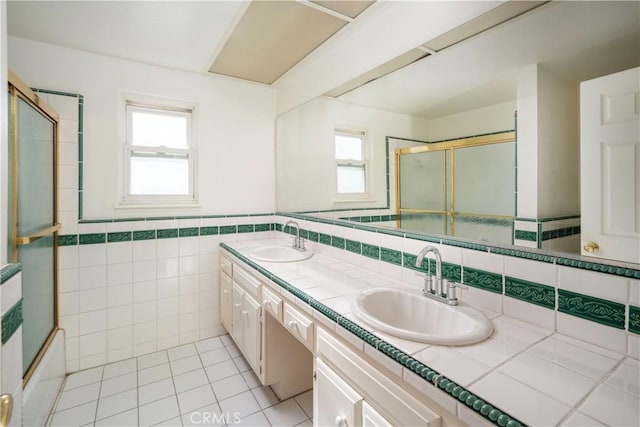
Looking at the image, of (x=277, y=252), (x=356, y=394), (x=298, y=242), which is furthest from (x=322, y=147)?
(x=356, y=394)

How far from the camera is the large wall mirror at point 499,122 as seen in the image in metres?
0.95

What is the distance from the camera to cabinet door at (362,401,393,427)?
34.4 inches

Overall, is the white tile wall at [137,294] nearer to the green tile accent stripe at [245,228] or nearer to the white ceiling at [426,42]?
the green tile accent stripe at [245,228]

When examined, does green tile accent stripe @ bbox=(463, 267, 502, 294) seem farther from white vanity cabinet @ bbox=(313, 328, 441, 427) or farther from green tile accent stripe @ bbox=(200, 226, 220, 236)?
green tile accent stripe @ bbox=(200, 226, 220, 236)

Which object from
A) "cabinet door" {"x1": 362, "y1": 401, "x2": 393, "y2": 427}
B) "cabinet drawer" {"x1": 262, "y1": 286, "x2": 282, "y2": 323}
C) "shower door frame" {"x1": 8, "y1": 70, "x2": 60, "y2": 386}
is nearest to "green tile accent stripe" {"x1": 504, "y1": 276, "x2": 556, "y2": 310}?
"cabinet door" {"x1": 362, "y1": 401, "x2": 393, "y2": 427}

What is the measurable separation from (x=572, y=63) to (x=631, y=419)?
0.98 metres

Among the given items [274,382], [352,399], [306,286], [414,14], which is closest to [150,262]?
[274,382]

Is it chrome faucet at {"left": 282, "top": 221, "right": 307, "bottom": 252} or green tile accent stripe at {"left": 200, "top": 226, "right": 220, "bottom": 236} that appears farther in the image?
green tile accent stripe at {"left": 200, "top": 226, "right": 220, "bottom": 236}

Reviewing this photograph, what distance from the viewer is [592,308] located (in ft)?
2.94

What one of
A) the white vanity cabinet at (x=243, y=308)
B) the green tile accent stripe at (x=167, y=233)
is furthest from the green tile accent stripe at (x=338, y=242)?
the green tile accent stripe at (x=167, y=233)

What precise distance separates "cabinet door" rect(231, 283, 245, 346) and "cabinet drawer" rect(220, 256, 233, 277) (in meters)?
0.15

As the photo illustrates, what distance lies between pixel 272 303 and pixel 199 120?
1759mm

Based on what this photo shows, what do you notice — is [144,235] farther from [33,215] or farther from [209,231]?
[33,215]

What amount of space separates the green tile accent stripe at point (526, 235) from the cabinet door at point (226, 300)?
1.92 m
